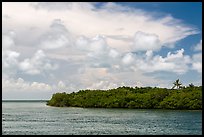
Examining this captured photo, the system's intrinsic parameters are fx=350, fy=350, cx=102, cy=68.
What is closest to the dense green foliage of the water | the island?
the island

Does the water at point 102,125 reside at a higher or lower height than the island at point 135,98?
lower

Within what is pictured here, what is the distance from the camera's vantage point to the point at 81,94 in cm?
4616

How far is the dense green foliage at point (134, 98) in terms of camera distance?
35.5 metres

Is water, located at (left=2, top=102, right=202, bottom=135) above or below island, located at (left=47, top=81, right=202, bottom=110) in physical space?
below

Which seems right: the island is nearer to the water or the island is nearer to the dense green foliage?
the dense green foliage

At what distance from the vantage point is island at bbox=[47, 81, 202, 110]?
35.5 metres

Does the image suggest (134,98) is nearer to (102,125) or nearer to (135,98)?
(135,98)

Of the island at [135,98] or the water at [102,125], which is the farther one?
the island at [135,98]

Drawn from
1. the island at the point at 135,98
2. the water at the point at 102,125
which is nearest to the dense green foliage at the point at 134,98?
the island at the point at 135,98

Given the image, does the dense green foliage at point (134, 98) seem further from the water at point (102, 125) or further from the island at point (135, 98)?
the water at point (102, 125)

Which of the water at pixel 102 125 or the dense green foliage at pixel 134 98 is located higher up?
the dense green foliage at pixel 134 98

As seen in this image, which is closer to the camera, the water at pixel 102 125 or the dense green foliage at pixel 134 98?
Answer: the water at pixel 102 125

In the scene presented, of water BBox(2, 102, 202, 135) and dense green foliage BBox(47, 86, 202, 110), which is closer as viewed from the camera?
water BBox(2, 102, 202, 135)

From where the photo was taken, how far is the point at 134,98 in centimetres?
3931
